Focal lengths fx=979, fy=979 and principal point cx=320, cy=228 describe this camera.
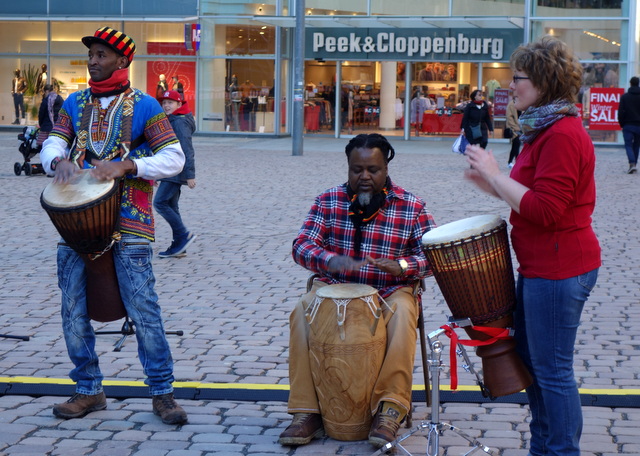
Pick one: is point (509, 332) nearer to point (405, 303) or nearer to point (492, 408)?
point (405, 303)

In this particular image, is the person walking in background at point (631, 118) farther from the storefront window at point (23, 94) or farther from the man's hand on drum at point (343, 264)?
the storefront window at point (23, 94)

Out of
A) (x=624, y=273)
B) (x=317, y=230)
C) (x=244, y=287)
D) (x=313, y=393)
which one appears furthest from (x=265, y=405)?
(x=624, y=273)

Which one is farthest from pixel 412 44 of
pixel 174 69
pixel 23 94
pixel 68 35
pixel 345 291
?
pixel 345 291

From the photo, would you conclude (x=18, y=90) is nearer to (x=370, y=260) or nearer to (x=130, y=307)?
(x=130, y=307)

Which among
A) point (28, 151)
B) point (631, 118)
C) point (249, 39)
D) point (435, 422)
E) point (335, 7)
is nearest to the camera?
point (435, 422)

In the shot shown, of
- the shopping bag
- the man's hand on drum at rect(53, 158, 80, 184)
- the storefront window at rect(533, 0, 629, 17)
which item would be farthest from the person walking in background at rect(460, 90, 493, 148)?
the man's hand on drum at rect(53, 158, 80, 184)

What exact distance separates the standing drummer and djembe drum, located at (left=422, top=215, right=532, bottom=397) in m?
1.45

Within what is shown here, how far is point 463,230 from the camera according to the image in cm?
388

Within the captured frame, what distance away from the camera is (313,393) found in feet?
14.8

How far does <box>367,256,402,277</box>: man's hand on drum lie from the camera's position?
4374 millimetres

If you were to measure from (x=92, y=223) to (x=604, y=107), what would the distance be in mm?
23808

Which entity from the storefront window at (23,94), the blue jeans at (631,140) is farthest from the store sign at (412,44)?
the blue jeans at (631,140)

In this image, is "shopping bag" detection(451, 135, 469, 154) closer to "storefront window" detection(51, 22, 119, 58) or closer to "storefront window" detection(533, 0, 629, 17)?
"storefront window" detection(533, 0, 629, 17)

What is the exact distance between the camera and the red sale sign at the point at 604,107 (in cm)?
2608
